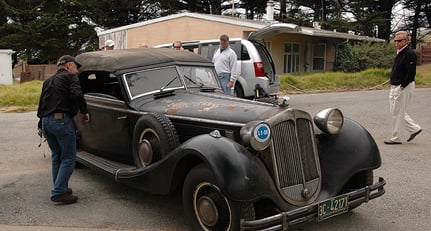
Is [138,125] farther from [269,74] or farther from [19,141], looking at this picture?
[269,74]

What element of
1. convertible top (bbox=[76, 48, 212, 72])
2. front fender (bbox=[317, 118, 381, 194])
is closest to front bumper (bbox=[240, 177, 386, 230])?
front fender (bbox=[317, 118, 381, 194])

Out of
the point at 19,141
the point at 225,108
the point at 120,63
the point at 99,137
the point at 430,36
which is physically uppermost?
the point at 430,36

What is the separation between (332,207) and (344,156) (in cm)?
75

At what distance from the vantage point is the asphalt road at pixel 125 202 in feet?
13.9

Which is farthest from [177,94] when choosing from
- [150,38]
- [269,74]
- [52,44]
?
[52,44]

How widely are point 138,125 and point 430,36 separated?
45221mm

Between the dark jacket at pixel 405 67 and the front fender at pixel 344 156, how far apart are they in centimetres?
325

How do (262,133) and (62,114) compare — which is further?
(62,114)

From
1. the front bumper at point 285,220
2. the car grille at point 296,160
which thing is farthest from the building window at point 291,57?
the front bumper at point 285,220

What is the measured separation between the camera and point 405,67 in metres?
7.16

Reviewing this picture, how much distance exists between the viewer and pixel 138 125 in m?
4.62


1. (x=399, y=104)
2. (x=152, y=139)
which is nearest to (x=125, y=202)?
(x=152, y=139)

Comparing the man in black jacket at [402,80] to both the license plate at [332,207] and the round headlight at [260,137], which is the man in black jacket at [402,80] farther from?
the round headlight at [260,137]

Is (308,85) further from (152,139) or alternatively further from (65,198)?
(65,198)
